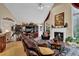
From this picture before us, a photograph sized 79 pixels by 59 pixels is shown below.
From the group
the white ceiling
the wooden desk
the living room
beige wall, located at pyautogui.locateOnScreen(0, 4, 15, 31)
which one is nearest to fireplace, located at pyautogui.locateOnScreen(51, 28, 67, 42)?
the living room

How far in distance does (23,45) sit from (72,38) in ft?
1.87

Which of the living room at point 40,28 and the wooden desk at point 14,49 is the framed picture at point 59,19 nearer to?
the living room at point 40,28

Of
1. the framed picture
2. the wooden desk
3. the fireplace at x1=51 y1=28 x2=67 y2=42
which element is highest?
the framed picture

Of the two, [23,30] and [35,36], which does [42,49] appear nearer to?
[35,36]

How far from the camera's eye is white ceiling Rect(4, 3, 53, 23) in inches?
72.6

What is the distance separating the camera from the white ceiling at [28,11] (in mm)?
1845

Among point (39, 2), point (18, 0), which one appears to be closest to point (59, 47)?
point (39, 2)

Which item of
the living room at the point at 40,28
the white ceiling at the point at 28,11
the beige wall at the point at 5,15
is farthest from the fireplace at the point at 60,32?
the beige wall at the point at 5,15

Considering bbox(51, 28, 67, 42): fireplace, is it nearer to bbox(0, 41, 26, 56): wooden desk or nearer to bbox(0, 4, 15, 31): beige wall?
bbox(0, 41, 26, 56): wooden desk

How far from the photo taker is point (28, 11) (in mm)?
1861

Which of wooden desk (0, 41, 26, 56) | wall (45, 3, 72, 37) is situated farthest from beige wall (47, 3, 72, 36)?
wooden desk (0, 41, 26, 56)

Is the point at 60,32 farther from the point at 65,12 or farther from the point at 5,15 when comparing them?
the point at 5,15

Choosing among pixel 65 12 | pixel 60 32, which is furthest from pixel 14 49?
pixel 65 12

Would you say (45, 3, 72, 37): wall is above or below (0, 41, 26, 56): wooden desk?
Result: above
